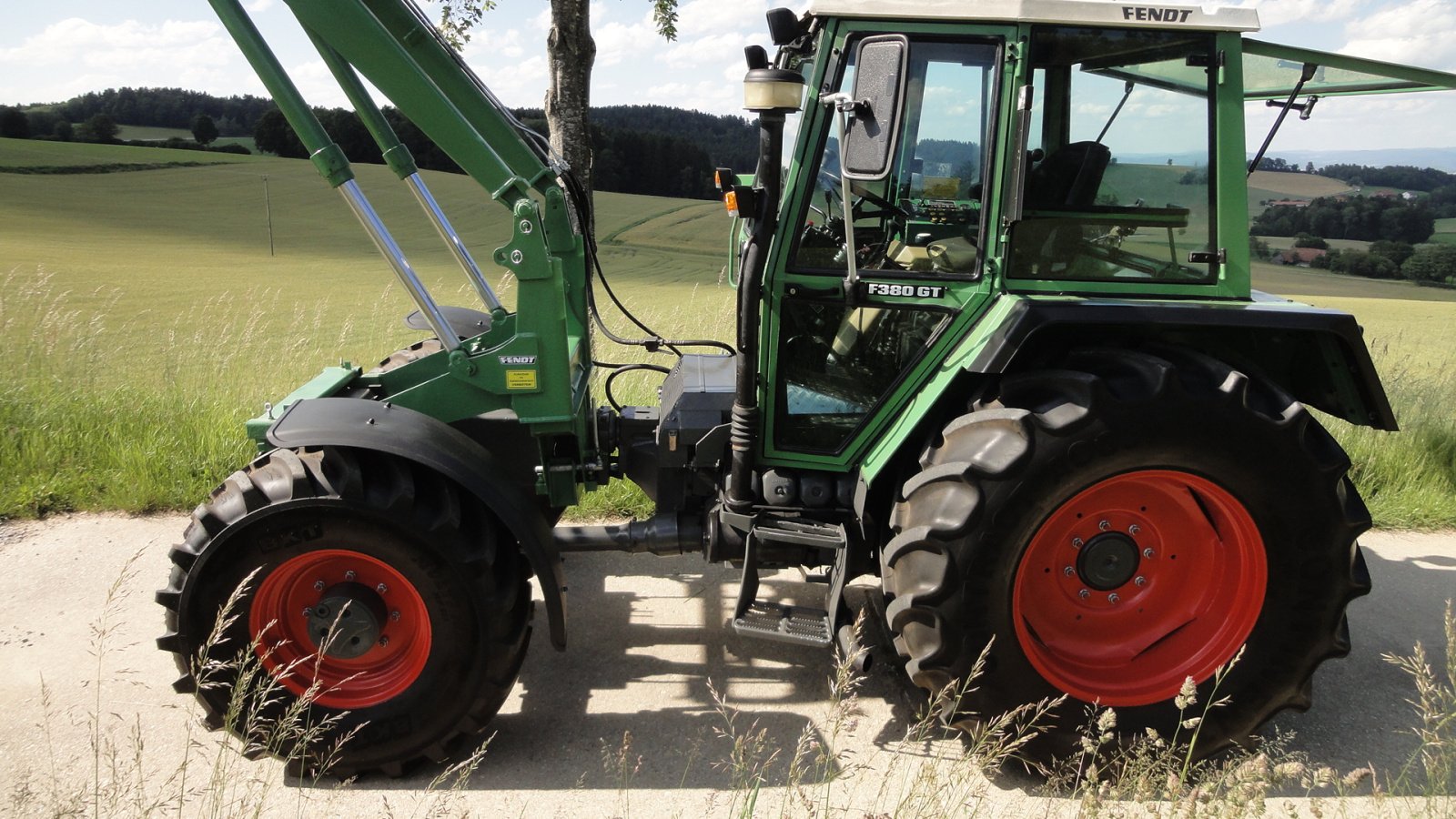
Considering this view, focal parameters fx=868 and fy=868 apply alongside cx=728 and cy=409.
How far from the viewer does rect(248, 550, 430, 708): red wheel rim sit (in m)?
2.67

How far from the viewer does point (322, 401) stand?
9.06ft

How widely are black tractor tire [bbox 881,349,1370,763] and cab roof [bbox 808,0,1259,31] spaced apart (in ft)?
3.18

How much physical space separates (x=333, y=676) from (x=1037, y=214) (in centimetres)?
269

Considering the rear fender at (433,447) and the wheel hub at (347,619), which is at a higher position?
the rear fender at (433,447)

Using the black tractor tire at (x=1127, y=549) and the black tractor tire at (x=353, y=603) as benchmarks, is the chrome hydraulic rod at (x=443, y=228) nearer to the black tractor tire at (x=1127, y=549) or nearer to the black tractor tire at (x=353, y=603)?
the black tractor tire at (x=353, y=603)

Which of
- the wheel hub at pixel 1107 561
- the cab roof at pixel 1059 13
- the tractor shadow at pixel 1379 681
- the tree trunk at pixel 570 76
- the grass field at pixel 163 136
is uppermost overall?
the grass field at pixel 163 136

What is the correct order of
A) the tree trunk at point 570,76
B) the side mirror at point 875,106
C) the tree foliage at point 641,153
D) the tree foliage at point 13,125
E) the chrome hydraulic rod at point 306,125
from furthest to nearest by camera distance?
the tree foliage at point 13,125, the tree foliage at point 641,153, the tree trunk at point 570,76, the chrome hydraulic rod at point 306,125, the side mirror at point 875,106

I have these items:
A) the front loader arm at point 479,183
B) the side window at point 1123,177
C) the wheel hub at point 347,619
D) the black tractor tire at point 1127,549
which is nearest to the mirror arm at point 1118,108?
the side window at point 1123,177

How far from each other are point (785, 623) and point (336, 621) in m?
1.41

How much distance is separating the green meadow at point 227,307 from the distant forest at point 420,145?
1759 millimetres

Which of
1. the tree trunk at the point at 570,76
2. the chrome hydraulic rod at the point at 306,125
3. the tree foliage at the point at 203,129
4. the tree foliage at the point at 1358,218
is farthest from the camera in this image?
the tree foliage at the point at 203,129

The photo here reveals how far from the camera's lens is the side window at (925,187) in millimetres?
2646

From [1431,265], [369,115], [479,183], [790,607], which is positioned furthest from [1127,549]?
[1431,265]

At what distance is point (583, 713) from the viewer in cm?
299
